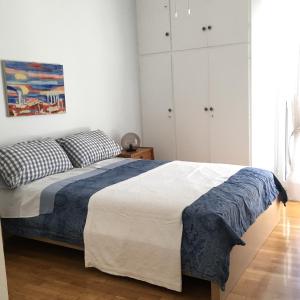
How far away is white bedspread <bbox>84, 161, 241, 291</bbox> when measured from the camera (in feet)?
7.30

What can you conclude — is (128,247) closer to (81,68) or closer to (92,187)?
(92,187)

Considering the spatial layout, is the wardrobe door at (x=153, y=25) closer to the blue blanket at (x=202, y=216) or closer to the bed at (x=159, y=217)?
the blue blanket at (x=202, y=216)

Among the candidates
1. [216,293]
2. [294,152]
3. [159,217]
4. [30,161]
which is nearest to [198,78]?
[294,152]

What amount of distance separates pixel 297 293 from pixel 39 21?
3.06 m

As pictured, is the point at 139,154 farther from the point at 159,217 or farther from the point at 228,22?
the point at 159,217

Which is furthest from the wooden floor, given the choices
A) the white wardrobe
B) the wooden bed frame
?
the white wardrobe

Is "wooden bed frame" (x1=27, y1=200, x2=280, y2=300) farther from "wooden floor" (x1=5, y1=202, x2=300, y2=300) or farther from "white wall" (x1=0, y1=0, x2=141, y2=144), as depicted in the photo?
"white wall" (x1=0, y1=0, x2=141, y2=144)

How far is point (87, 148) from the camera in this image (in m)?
3.47

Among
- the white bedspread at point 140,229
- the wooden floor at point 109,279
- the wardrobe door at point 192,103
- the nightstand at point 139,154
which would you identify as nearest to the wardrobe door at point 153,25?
the wardrobe door at point 192,103

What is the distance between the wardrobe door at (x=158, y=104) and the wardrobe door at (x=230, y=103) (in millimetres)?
569

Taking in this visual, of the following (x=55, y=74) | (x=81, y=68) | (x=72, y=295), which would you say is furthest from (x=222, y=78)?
(x=72, y=295)

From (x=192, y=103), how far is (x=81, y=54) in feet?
4.67

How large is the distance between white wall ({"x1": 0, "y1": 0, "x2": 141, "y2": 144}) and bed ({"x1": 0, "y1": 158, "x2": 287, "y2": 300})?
0.77 meters

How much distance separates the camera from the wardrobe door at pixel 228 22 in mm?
3869
